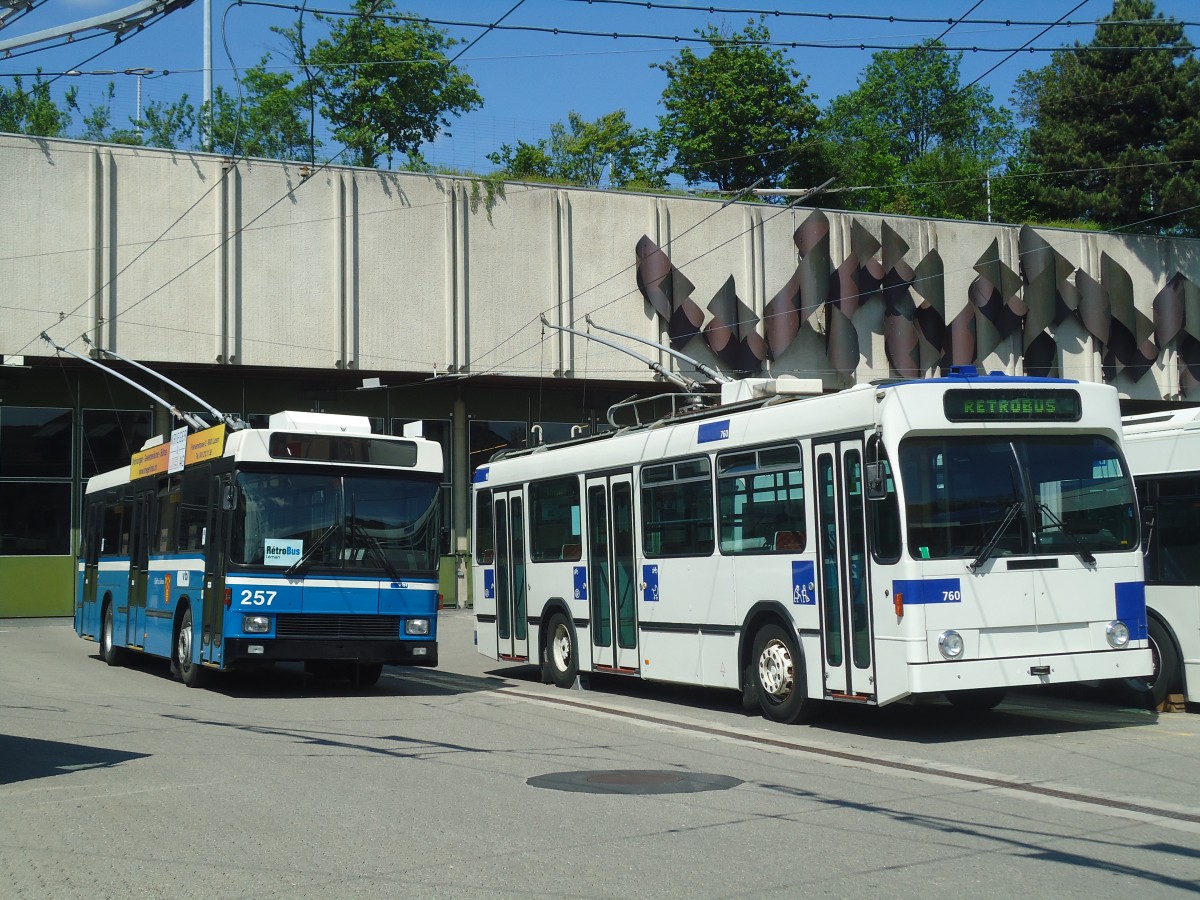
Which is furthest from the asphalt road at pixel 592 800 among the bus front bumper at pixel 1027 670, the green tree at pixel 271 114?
the green tree at pixel 271 114

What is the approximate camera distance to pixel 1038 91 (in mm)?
73875

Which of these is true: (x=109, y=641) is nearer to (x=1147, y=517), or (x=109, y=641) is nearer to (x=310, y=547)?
(x=310, y=547)

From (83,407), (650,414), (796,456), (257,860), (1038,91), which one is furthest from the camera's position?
(1038,91)

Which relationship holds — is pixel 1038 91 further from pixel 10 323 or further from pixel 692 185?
pixel 10 323

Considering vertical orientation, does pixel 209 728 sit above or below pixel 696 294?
below

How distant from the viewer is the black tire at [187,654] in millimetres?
17000

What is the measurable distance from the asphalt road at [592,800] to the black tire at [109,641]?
6148 mm

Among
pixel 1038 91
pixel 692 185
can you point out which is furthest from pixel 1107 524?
pixel 1038 91

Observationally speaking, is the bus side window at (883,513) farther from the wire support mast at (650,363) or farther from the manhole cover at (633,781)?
the wire support mast at (650,363)

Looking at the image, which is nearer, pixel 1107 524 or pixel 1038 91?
pixel 1107 524

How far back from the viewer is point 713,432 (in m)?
14.1

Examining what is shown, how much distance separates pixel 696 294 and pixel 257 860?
33158 millimetres

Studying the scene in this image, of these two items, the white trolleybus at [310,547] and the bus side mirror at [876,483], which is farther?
the white trolleybus at [310,547]

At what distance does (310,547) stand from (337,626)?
0.93 m
